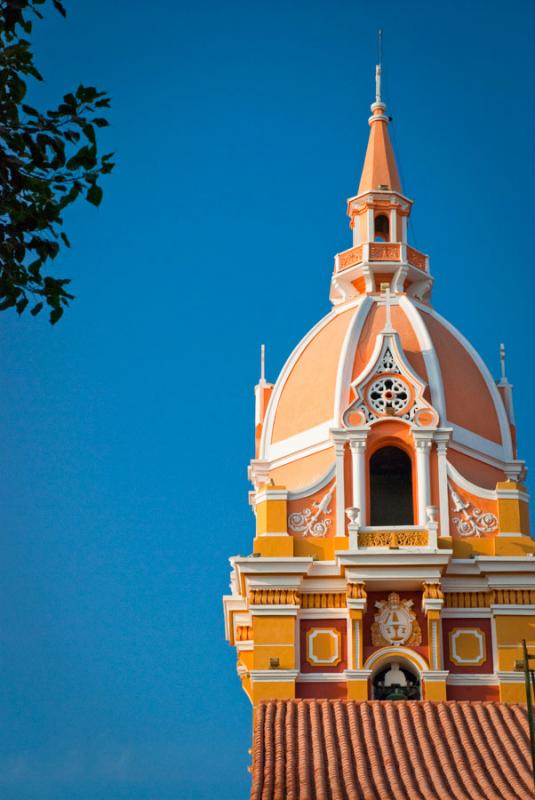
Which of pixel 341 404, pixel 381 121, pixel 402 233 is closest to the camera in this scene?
pixel 341 404

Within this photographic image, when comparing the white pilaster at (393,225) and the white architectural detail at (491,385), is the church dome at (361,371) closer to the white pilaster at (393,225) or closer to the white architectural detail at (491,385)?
the white architectural detail at (491,385)

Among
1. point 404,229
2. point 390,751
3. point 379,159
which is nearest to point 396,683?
point 390,751

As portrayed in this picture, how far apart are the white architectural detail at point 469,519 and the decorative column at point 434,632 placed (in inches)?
57.5

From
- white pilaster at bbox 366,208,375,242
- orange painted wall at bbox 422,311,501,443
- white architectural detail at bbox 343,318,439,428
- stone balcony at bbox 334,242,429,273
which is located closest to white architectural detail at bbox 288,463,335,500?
white architectural detail at bbox 343,318,439,428

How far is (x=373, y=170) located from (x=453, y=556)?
1023cm

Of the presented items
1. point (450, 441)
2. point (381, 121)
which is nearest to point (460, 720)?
point (450, 441)

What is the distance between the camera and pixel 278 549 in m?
29.9

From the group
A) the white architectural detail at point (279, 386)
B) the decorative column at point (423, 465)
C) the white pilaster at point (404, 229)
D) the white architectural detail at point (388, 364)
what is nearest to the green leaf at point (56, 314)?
the decorative column at point (423, 465)

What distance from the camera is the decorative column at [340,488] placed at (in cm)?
3027

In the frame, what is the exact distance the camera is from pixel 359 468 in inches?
1207

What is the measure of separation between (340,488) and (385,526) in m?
1.18

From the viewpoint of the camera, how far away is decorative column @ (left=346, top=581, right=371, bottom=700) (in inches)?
1138

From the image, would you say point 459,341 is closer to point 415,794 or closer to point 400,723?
point 400,723

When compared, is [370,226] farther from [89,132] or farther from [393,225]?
[89,132]
